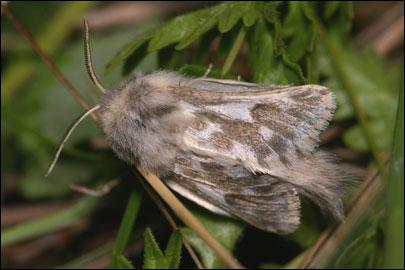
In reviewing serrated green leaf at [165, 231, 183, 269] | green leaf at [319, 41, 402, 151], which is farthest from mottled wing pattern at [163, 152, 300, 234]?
green leaf at [319, 41, 402, 151]

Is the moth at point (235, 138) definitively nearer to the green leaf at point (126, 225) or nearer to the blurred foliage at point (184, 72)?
the blurred foliage at point (184, 72)

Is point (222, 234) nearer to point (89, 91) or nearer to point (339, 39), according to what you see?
point (339, 39)

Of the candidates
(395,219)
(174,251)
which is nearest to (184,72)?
(174,251)

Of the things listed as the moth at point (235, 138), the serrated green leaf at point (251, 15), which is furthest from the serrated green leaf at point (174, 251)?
the serrated green leaf at point (251, 15)

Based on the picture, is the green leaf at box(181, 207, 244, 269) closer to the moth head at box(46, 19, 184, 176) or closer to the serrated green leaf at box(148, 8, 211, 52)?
the moth head at box(46, 19, 184, 176)

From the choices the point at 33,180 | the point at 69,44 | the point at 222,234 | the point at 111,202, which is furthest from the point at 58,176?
the point at 222,234

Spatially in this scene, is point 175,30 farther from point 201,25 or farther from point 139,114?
point 139,114
